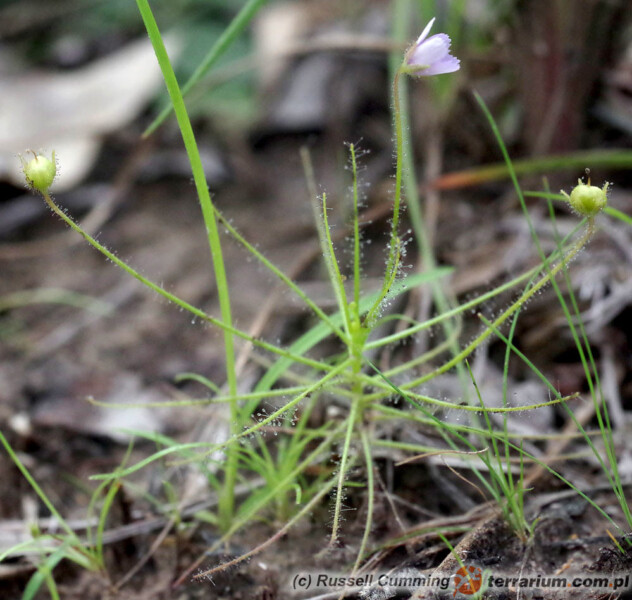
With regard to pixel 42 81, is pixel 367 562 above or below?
below

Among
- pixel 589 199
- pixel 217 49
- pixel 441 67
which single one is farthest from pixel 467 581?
pixel 217 49

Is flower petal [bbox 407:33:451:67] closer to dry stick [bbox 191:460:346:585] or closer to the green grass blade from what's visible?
the green grass blade

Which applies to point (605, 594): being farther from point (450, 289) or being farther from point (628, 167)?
point (628, 167)

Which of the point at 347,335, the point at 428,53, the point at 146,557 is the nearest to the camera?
the point at 428,53

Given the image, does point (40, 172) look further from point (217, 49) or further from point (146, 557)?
point (146, 557)

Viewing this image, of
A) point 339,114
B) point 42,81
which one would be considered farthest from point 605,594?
point 42,81

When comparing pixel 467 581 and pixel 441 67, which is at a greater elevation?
pixel 441 67

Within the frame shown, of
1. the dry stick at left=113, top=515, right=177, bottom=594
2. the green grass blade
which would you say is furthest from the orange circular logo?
the green grass blade

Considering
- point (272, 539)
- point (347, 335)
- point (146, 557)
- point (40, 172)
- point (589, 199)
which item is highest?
point (40, 172)
